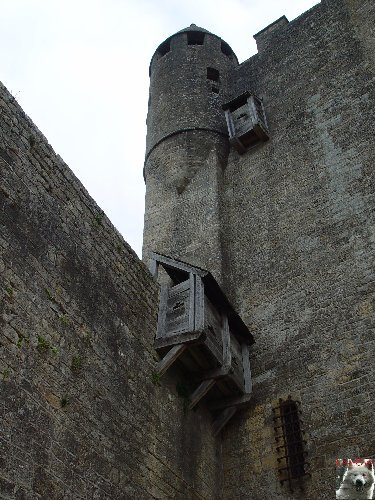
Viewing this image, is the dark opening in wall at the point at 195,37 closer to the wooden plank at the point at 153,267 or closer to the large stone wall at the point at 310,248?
the large stone wall at the point at 310,248

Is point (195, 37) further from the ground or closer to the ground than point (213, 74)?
further from the ground

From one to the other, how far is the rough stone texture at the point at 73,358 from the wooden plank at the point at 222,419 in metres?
0.42

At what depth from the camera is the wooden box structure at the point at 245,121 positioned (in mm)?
12555

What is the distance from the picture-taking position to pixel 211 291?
29.0 feet

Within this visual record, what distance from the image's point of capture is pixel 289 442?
827 centimetres

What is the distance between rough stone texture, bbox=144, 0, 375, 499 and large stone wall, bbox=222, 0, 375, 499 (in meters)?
0.02

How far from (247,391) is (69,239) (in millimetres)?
3803

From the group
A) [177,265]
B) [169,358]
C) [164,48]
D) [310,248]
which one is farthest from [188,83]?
[169,358]

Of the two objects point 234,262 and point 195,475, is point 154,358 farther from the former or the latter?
point 234,262

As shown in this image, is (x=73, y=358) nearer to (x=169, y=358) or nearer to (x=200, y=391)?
(x=169, y=358)

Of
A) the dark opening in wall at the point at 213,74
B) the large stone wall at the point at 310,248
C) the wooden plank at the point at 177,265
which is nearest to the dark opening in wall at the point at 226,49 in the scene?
the dark opening in wall at the point at 213,74

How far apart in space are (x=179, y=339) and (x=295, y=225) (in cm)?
382

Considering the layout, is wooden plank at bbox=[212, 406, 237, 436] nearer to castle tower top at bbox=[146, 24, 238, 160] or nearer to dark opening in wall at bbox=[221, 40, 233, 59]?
castle tower top at bbox=[146, 24, 238, 160]

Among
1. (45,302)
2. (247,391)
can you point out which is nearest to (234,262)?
(247,391)
